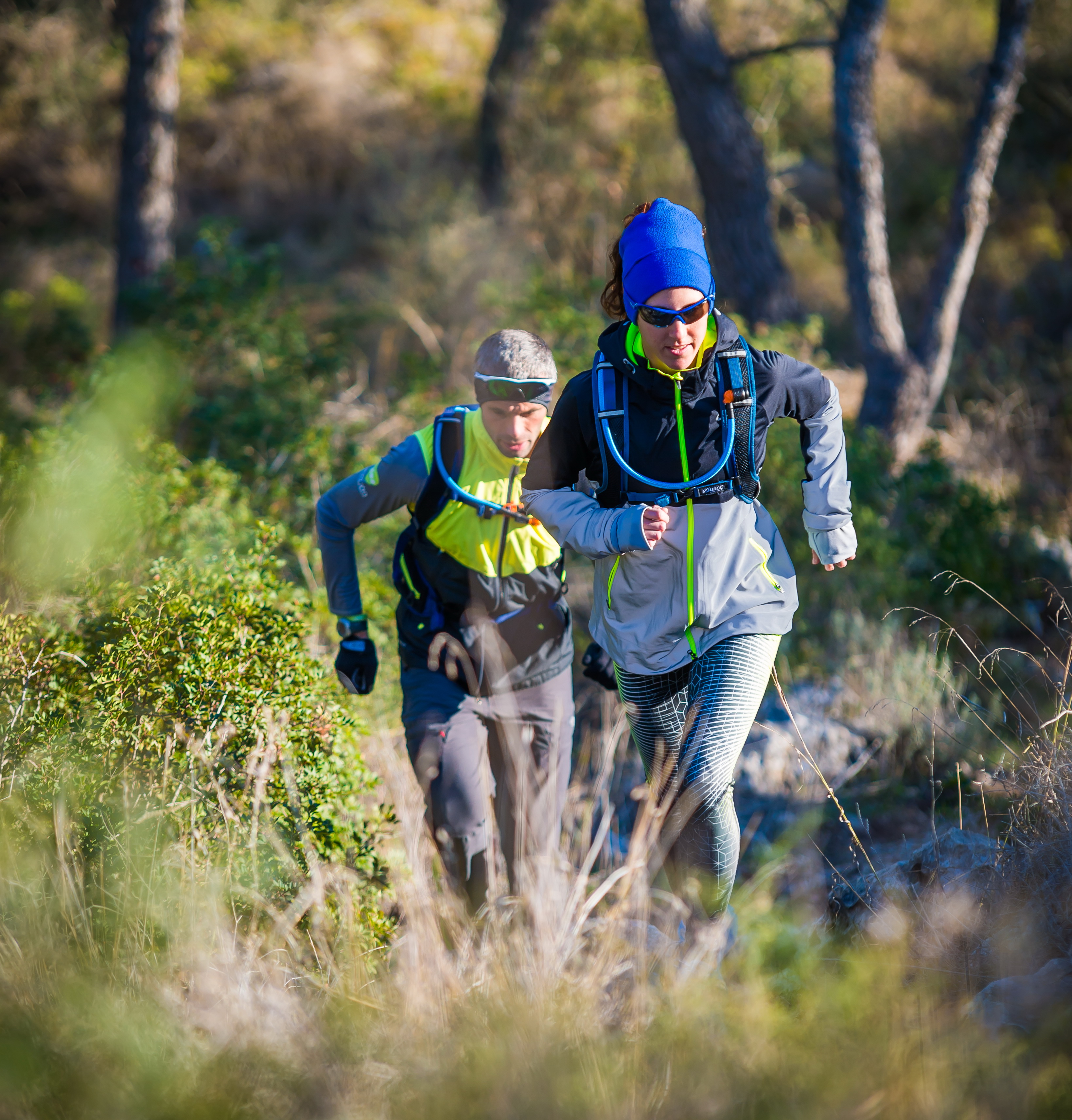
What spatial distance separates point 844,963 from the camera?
106 inches

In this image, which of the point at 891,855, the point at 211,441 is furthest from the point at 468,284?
the point at 891,855

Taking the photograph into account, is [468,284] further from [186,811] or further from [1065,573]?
[186,811]

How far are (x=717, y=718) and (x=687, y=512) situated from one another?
1.91 ft

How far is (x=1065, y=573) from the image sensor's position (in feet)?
18.5

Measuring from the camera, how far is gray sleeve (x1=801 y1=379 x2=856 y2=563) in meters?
2.74

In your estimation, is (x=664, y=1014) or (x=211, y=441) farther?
(x=211, y=441)

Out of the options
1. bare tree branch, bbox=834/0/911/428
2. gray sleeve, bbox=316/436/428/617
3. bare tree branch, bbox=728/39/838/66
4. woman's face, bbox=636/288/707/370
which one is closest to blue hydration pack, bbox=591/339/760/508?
woman's face, bbox=636/288/707/370

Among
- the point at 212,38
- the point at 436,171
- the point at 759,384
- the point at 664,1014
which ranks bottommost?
the point at 664,1014

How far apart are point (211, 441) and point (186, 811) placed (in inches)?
160

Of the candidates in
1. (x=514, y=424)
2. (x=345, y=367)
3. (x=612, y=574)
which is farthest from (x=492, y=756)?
(x=345, y=367)

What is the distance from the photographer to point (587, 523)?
2564 millimetres

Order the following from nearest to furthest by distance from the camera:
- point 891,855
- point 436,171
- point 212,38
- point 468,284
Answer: point 891,855, point 468,284, point 436,171, point 212,38

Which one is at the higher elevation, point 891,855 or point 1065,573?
point 1065,573

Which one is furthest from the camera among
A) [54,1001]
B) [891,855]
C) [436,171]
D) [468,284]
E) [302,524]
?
[436,171]
